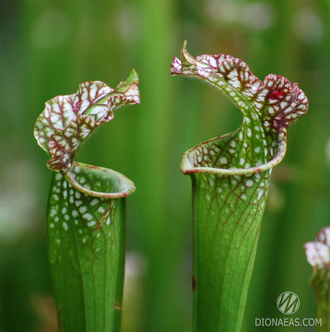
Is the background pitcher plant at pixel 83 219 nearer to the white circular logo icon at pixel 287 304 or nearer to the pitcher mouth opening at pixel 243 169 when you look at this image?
the pitcher mouth opening at pixel 243 169

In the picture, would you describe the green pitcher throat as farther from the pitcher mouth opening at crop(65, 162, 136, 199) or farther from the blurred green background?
the blurred green background

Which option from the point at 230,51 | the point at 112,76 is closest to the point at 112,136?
the point at 112,76

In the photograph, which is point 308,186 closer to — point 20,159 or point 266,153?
point 266,153

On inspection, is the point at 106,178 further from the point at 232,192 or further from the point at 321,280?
the point at 321,280

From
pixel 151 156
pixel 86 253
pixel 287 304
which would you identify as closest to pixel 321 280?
pixel 287 304

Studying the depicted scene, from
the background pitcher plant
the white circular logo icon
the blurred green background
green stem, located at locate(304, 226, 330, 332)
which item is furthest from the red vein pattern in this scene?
the blurred green background

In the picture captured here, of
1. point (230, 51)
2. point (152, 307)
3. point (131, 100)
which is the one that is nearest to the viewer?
point (131, 100)

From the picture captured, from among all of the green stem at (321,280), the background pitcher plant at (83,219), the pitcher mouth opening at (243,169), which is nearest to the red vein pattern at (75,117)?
the background pitcher plant at (83,219)
